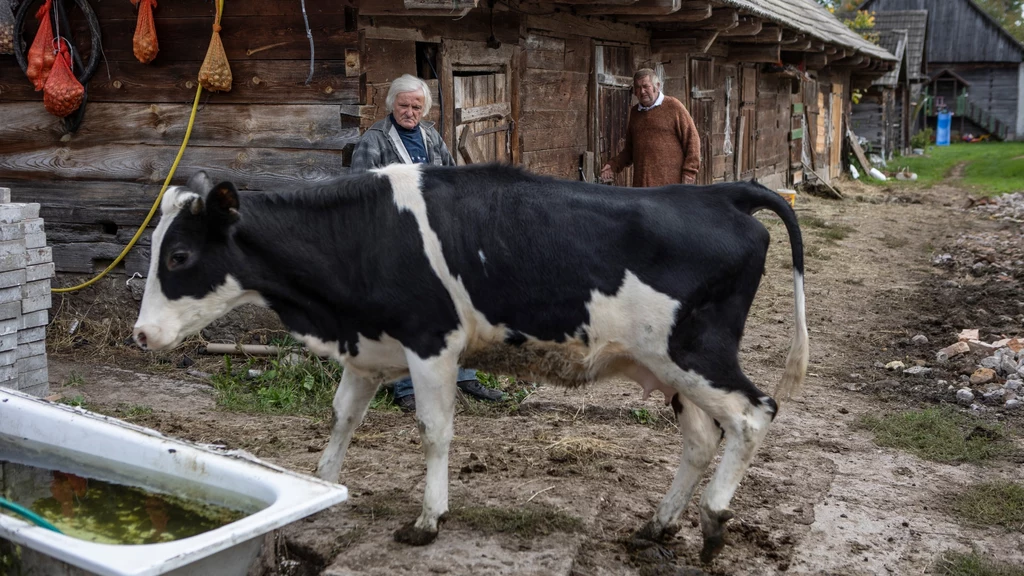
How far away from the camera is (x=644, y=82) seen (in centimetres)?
809

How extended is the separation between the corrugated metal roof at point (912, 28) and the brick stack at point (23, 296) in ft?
115

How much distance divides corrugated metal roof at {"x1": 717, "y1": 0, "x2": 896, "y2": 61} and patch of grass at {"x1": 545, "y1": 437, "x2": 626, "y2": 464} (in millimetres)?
5411

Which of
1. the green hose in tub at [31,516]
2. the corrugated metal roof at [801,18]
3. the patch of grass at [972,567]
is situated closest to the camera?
the green hose in tub at [31,516]

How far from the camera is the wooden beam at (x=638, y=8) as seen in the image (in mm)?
8273

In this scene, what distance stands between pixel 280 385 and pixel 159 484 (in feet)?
9.17

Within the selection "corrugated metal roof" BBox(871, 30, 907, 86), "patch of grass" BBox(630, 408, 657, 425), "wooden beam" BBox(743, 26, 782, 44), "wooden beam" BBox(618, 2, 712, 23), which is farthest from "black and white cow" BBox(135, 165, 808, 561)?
"corrugated metal roof" BBox(871, 30, 907, 86)

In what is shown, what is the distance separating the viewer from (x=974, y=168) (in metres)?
27.9

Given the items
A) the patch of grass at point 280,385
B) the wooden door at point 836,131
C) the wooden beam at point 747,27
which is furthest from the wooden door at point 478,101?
the wooden door at point 836,131

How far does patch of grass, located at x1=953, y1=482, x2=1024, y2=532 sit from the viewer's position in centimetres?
450

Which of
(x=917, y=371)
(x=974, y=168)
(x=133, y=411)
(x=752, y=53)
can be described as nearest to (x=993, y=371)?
(x=917, y=371)

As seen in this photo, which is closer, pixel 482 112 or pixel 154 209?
pixel 154 209

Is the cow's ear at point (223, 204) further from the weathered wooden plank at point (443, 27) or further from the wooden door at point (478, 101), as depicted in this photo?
the wooden door at point (478, 101)

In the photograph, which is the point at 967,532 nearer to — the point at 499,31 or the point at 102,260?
the point at 499,31

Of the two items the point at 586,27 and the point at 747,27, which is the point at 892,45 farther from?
the point at 586,27
